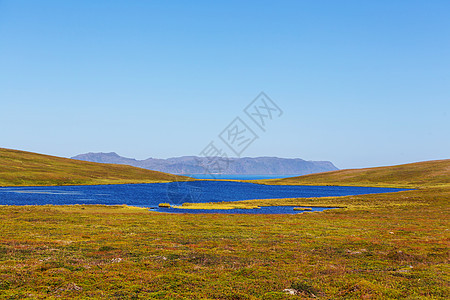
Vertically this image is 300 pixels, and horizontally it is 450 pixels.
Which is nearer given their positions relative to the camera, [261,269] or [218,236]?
[261,269]

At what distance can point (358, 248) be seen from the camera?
3359 centimetres

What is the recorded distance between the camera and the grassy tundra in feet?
66.2

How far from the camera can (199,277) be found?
2273cm

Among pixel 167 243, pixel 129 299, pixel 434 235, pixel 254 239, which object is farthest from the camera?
pixel 434 235

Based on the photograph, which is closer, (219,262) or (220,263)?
(220,263)

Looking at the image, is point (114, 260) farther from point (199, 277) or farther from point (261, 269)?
point (261, 269)

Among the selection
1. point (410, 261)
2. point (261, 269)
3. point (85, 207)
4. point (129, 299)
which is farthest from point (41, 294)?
point (85, 207)

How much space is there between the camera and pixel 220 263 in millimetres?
26875

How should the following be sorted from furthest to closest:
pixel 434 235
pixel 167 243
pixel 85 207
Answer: pixel 85 207, pixel 434 235, pixel 167 243

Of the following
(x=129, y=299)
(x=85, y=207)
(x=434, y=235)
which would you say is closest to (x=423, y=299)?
(x=129, y=299)

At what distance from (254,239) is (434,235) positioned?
22.3 m

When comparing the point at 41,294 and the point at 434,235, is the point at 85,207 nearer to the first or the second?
the point at 41,294

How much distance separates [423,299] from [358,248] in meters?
14.9

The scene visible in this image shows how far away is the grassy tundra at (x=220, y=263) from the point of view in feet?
66.2
